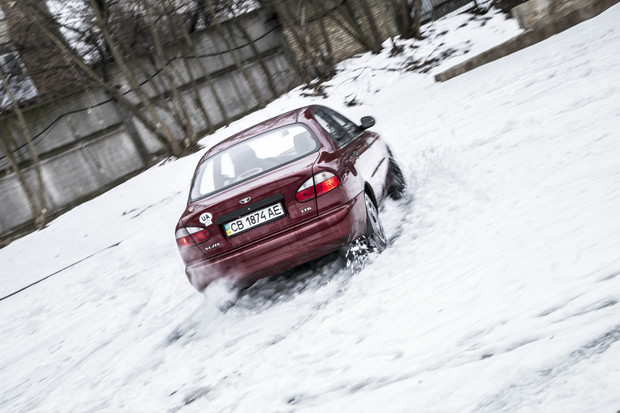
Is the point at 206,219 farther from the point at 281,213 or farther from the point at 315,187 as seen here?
the point at 315,187

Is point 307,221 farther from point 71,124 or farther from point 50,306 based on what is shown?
point 71,124

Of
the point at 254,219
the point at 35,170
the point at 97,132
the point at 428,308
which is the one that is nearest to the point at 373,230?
the point at 254,219

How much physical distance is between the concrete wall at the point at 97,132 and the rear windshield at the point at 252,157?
14780 mm

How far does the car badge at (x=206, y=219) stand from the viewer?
198 inches

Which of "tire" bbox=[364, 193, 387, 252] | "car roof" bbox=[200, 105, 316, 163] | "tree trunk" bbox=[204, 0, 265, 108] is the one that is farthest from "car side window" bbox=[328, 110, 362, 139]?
"tree trunk" bbox=[204, 0, 265, 108]

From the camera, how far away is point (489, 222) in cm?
489

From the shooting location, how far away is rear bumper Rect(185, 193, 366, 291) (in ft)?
15.9

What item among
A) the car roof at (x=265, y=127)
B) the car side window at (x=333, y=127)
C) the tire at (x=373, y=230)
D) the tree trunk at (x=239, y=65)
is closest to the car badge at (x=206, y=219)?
the car roof at (x=265, y=127)

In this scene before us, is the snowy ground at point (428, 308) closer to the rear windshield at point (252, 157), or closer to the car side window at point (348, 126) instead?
the car side window at point (348, 126)

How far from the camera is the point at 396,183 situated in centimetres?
688

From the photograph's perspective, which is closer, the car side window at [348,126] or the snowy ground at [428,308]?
the snowy ground at [428,308]

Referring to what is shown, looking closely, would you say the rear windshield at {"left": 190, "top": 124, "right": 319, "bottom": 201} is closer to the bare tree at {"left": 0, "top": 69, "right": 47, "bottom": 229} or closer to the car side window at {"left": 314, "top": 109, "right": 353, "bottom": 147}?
the car side window at {"left": 314, "top": 109, "right": 353, "bottom": 147}

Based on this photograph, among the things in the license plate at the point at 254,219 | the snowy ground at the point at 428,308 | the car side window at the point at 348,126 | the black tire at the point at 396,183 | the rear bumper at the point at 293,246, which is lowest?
the snowy ground at the point at 428,308

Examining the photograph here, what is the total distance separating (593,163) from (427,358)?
2741 millimetres
